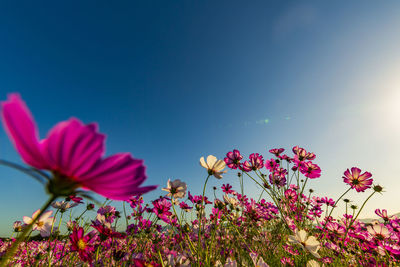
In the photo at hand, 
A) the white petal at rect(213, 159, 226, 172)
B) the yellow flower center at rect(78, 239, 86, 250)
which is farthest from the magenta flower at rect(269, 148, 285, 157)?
the yellow flower center at rect(78, 239, 86, 250)

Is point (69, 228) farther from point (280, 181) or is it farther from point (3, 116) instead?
point (280, 181)

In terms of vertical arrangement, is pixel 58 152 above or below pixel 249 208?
below

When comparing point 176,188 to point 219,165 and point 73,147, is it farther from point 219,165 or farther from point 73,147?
point 73,147

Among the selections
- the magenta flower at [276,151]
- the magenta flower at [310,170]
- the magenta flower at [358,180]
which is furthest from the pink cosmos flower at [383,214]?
the magenta flower at [276,151]

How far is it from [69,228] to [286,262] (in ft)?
7.27

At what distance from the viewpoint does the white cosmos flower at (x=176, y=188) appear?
Result: 1.33 metres

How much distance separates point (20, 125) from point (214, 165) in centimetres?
106

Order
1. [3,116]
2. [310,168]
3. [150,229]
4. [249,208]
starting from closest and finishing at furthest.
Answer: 1. [3,116]
2. [249,208]
3. [150,229]
4. [310,168]

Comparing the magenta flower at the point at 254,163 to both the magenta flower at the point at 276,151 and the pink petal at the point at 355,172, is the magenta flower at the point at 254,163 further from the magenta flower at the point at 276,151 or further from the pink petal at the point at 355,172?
the pink petal at the point at 355,172

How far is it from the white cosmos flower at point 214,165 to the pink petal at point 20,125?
0.99 meters

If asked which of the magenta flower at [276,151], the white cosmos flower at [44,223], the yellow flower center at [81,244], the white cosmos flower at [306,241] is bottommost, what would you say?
the yellow flower center at [81,244]

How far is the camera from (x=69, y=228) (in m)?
1.90

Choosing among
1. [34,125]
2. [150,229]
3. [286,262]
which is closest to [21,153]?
[34,125]

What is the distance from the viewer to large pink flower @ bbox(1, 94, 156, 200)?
0.31 m
